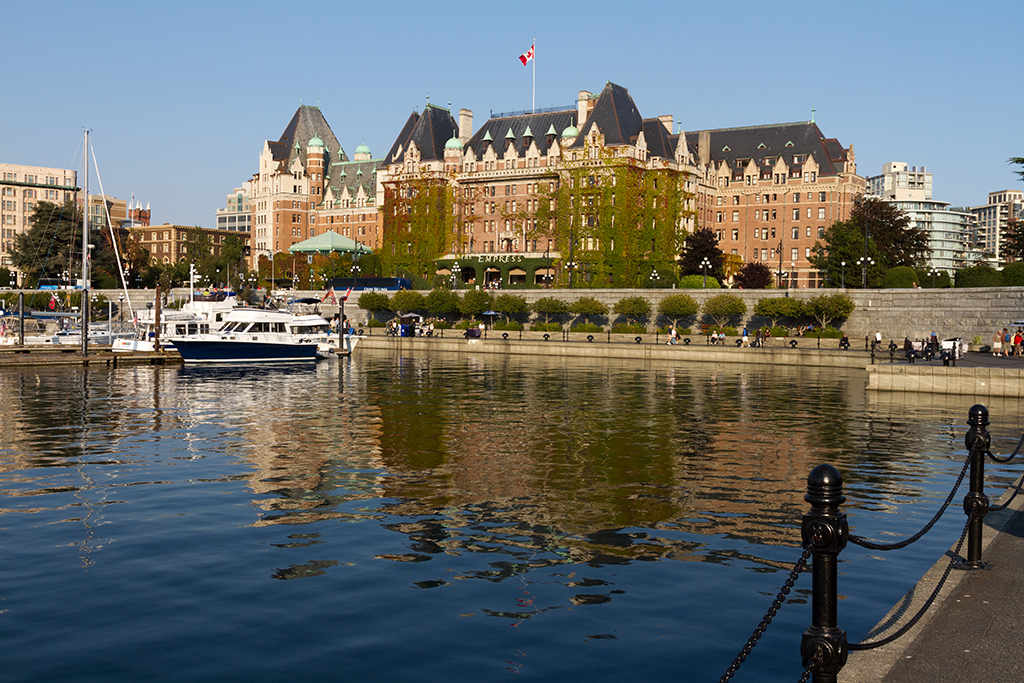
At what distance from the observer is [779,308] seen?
246 ft

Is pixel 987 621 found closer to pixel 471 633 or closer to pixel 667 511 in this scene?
pixel 471 633

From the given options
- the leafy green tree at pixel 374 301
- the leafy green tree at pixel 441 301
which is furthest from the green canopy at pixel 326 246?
the leafy green tree at pixel 441 301

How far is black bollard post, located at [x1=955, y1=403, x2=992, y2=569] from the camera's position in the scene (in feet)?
31.3

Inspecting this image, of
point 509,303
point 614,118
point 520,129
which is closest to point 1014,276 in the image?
point 509,303

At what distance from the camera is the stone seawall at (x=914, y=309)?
6250 cm

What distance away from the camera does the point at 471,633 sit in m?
10.2

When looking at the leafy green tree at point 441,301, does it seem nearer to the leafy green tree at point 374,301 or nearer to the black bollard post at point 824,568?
the leafy green tree at point 374,301

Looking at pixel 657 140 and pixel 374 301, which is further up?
pixel 657 140

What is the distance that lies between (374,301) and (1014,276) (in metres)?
60.1

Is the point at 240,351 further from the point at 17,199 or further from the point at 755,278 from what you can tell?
the point at 17,199

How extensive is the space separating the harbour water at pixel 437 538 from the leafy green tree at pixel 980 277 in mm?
40512

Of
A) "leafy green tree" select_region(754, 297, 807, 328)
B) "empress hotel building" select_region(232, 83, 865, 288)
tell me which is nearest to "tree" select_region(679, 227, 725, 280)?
"empress hotel building" select_region(232, 83, 865, 288)

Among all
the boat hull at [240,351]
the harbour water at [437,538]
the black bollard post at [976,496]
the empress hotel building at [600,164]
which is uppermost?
the empress hotel building at [600,164]

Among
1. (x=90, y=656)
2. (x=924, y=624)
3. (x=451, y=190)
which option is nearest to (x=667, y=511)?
(x=924, y=624)
